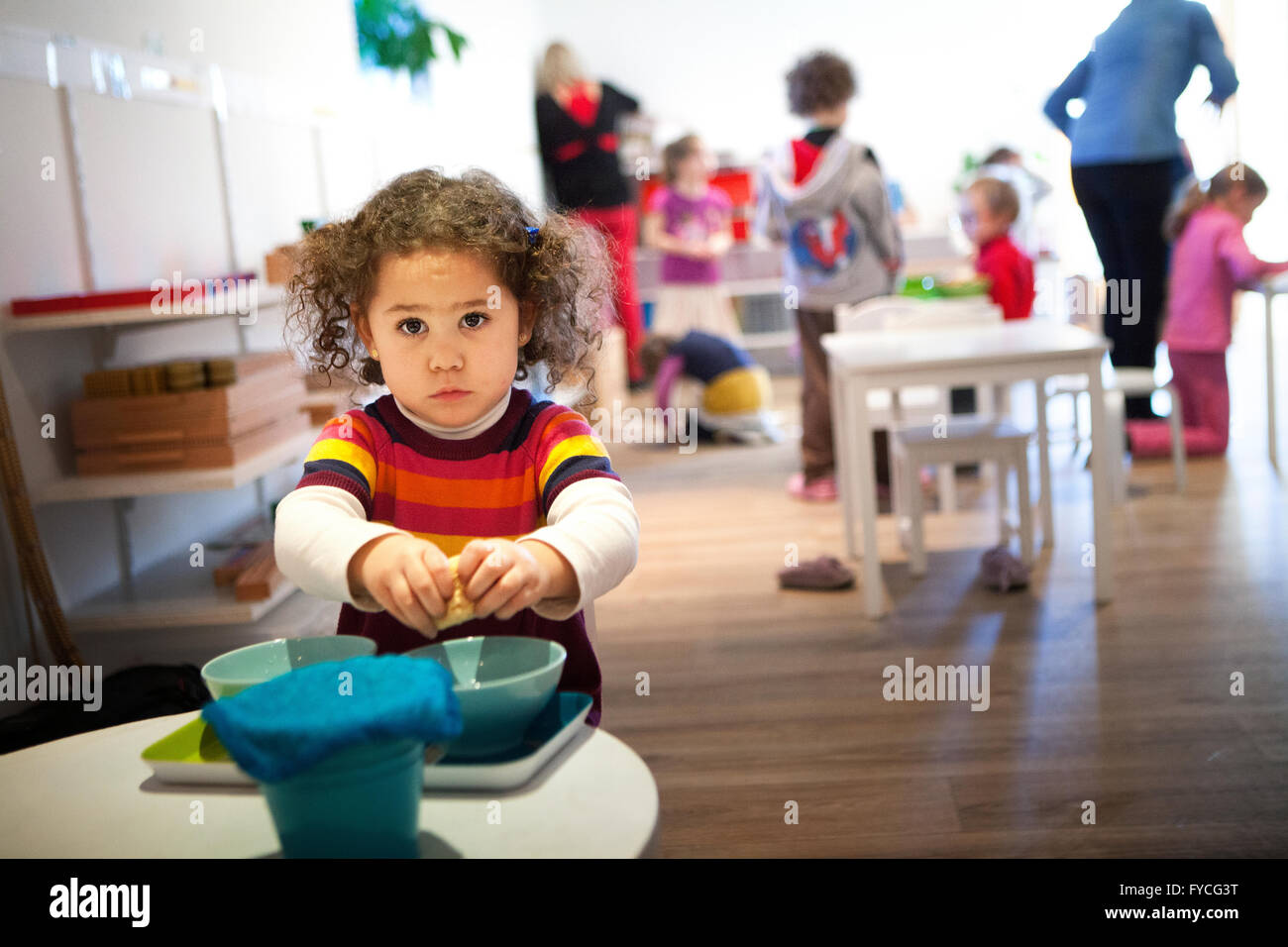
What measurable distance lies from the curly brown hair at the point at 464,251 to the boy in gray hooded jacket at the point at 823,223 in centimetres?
241

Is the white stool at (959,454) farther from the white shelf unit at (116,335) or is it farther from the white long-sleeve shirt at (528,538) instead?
the white long-sleeve shirt at (528,538)

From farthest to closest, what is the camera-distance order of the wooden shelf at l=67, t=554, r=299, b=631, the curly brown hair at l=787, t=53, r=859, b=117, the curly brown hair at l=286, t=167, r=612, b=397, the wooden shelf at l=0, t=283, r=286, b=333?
the curly brown hair at l=787, t=53, r=859, b=117 → the wooden shelf at l=67, t=554, r=299, b=631 → the wooden shelf at l=0, t=283, r=286, b=333 → the curly brown hair at l=286, t=167, r=612, b=397

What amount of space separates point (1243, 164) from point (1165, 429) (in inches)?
31.6

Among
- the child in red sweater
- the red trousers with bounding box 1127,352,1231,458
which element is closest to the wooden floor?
the red trousers with bounding box 1127,352,1231,458

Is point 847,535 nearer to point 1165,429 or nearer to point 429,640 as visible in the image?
point 1165,429

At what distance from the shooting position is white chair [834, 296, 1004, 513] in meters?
3.08

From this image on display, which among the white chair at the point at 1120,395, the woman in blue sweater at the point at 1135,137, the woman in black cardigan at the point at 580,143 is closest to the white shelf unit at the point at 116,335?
the white chair at the point at 1120,395

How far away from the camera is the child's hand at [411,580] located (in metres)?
0.80

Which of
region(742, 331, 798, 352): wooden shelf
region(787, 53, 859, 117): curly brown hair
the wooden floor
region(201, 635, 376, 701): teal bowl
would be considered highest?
region(787, 53, 859, 117): curly brown hair

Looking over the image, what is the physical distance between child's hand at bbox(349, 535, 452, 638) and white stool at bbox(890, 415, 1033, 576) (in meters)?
2.08

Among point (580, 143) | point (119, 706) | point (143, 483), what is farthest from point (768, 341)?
point (119, 706)

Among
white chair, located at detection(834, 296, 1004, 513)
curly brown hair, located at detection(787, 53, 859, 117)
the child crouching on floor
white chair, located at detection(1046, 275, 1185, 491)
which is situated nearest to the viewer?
white chair, located at detection(834, 296, 1004, 513)

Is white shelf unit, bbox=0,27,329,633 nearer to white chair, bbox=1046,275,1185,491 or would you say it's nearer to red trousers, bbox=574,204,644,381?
white chair, bbox=1046,275,1185,491
